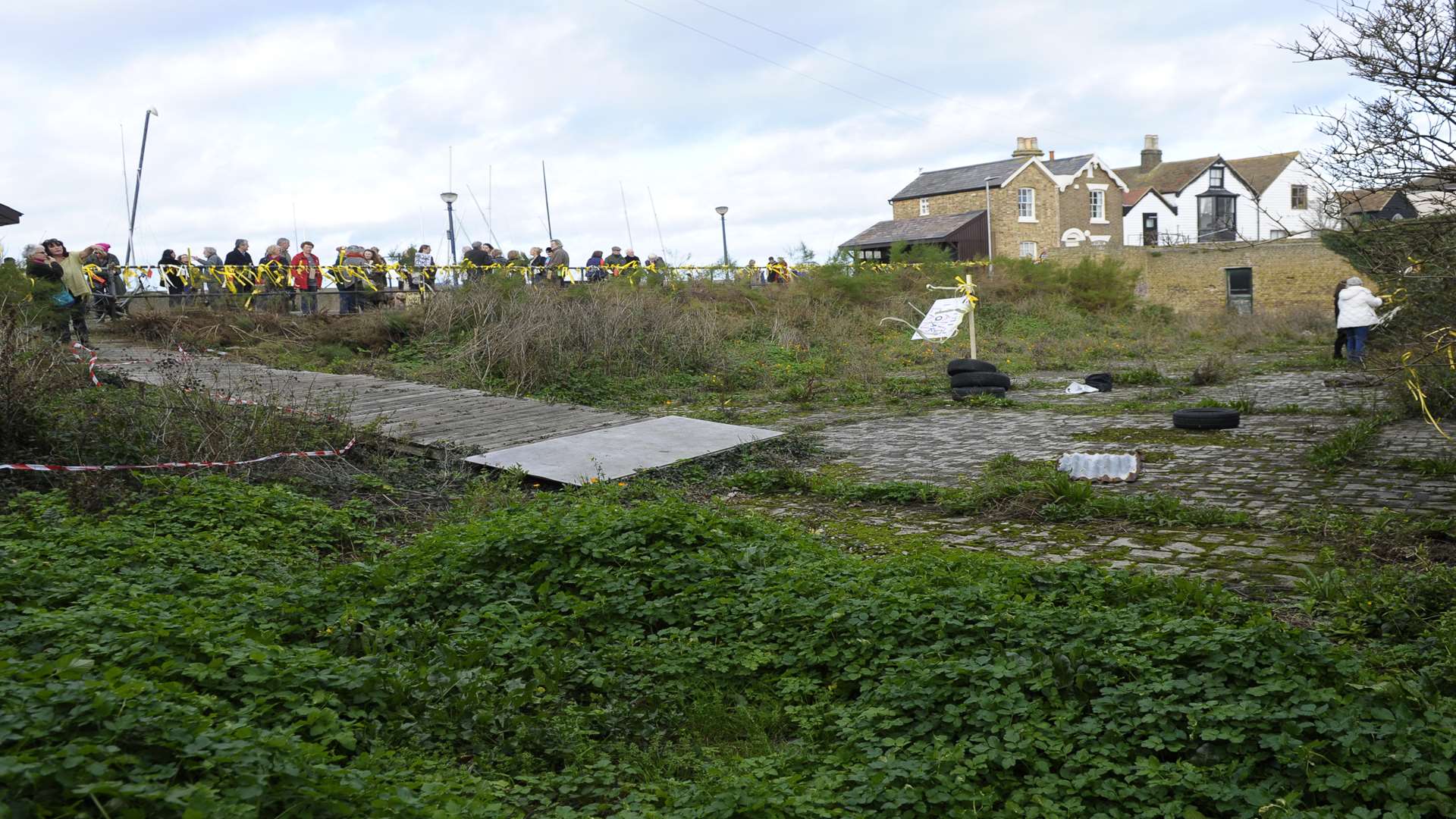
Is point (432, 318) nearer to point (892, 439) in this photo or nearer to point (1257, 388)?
point (892, 439)

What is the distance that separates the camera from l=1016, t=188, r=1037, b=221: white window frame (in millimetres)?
56812

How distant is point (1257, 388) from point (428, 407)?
12.0 metres

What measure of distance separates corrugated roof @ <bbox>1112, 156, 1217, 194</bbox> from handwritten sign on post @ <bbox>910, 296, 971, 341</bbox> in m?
48.2

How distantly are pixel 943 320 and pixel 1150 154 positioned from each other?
58.7 m

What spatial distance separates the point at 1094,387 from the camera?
1627 cm

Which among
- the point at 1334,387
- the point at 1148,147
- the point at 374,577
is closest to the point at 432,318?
the point at 374,577

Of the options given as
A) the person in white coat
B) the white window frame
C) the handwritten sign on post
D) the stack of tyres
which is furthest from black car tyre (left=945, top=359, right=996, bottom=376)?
the white window frame

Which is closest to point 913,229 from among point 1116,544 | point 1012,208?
point 1012,208

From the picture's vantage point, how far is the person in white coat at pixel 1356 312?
19.0m

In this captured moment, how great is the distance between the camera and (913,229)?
5803 cm

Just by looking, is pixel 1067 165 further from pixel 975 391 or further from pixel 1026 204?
pixel 975 391

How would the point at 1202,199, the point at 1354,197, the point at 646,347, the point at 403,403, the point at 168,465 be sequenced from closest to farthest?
the point at 1354,197, the point at 168,465, the point at 403,403, the point at 646,347, the point at 1202,199

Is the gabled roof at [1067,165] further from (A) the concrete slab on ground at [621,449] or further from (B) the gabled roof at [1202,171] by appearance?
(A) the concrete slab on ground at [621,449]

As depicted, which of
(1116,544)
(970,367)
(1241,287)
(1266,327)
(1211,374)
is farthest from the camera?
(1241,287)
